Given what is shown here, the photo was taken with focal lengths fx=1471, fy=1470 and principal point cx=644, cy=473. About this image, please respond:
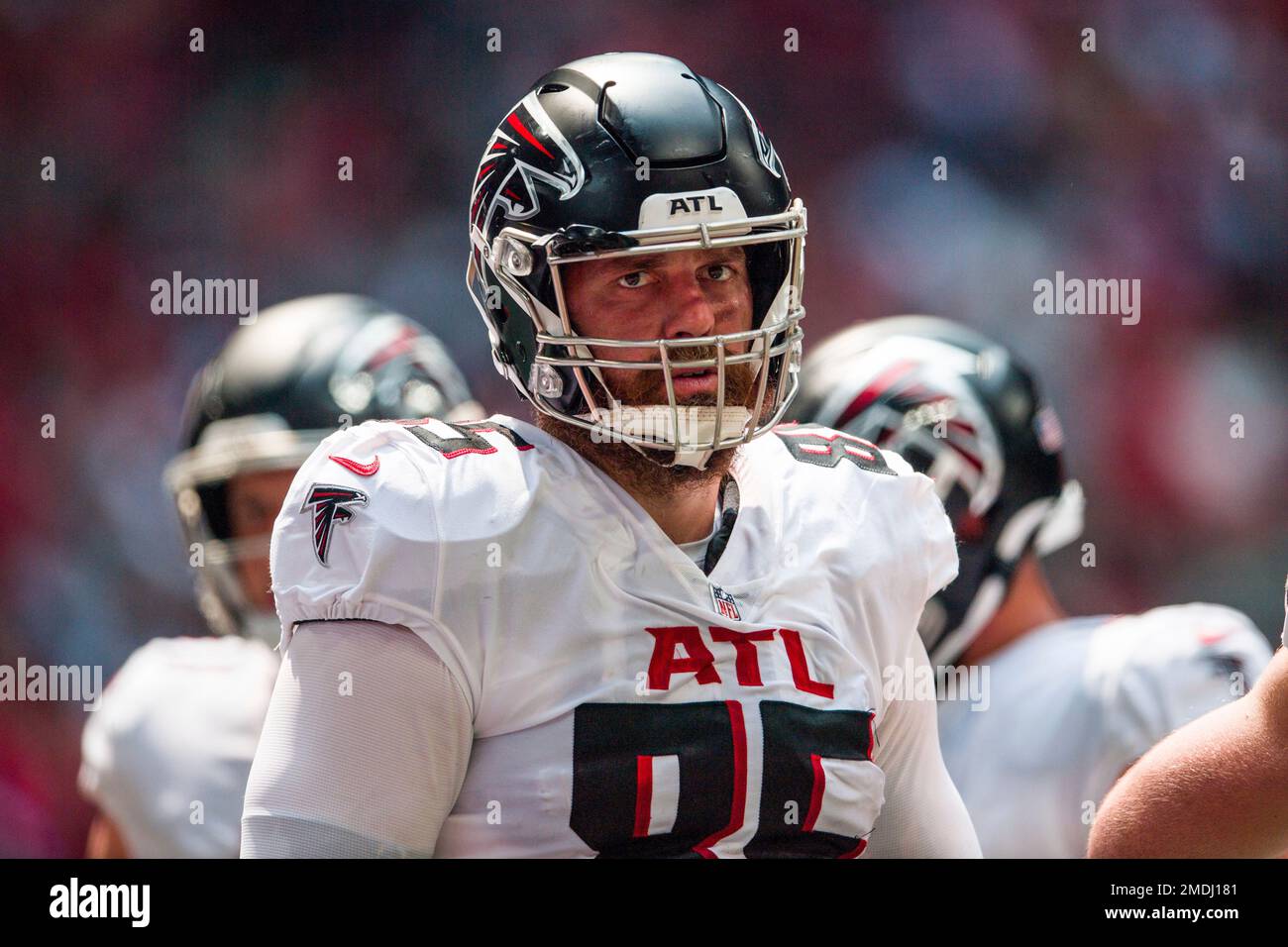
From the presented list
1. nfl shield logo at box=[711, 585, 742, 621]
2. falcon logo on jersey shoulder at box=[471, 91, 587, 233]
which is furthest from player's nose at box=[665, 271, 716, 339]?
nfl shield logo at box=[711, 585, 742, 621]

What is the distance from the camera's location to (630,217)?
1.59 meters

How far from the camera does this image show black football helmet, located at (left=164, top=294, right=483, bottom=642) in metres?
2.99

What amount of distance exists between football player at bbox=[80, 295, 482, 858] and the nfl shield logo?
4.64 feet

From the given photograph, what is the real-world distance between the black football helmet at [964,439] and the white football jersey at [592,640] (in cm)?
126

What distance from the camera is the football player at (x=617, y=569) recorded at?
1432mm

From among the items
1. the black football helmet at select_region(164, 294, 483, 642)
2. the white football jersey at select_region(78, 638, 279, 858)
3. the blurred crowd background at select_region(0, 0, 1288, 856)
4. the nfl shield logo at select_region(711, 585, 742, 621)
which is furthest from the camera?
the blurred crowd background at select_region(0, 0, 1288, 856)

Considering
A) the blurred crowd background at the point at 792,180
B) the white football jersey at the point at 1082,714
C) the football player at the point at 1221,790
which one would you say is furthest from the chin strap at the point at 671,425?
the blurred crowd background at the point at 792,180

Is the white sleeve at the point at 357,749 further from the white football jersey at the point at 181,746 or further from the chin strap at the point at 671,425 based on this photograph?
the white football jersey at the point at 181,746

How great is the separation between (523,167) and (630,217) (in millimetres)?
161

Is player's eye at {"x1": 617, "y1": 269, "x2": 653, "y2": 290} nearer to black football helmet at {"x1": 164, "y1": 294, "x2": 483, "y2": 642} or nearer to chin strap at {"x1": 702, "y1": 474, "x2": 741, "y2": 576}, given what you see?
chin strap at {"x1": 702, "y1": 474, "x2": 741, "y2": 576}

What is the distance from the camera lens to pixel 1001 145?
4.77 metres

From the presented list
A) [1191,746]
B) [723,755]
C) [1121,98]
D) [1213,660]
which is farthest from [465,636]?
[1121,98]

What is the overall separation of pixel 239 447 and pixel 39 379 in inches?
78.1
